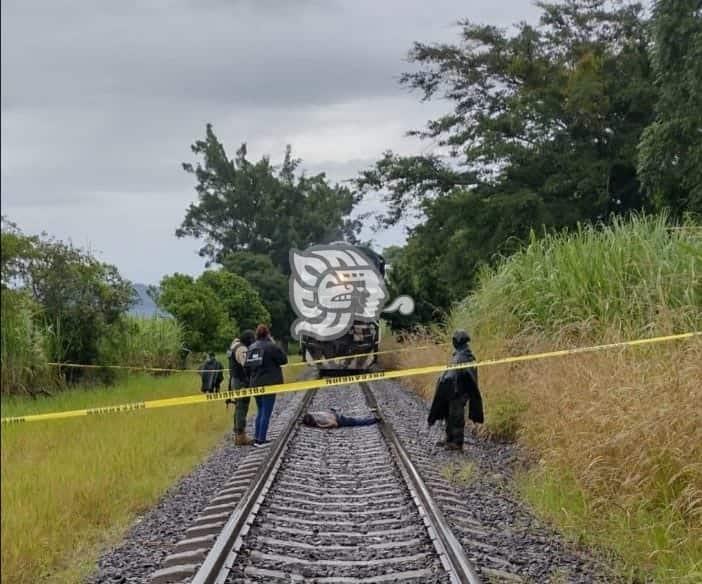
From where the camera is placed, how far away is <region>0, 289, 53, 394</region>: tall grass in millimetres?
9172

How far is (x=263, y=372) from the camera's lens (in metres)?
12.0

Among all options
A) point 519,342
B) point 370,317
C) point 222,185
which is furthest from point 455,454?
point 222,185

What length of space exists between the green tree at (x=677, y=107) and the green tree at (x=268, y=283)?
27690 millimetres

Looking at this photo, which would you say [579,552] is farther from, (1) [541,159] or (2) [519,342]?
(1) [541,159]

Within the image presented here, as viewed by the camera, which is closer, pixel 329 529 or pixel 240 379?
pixel 329 529

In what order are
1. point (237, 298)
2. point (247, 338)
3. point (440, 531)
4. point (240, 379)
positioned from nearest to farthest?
point (440, 531), point (247, 338), point (240, 379), point (237, 298)

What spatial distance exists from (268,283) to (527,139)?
2192 centimetres

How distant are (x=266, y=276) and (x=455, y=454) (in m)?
34.4

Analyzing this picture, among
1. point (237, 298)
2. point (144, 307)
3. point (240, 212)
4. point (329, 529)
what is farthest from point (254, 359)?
point (240, 212)

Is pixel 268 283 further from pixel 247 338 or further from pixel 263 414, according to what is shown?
pixel 263 414

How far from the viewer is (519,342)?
13.2 m

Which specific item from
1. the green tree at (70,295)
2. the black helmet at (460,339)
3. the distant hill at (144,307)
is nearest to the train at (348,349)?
the distant hill at (144,307)

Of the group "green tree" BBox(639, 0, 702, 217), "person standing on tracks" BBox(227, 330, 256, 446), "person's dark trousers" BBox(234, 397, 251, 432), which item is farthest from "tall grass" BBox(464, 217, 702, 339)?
"person's dark trousers" BBox(234, 397, 251, 432)

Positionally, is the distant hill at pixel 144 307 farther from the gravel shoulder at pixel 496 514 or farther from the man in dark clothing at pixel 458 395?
the man in dark clothing at pixel 458 395
